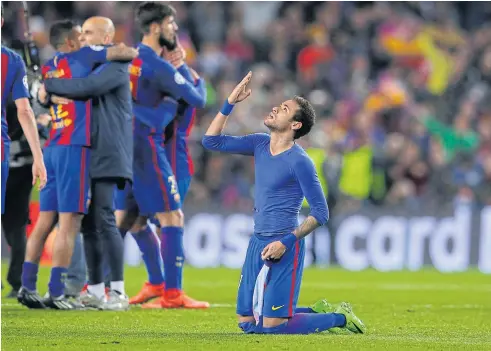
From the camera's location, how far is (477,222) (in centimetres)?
1747

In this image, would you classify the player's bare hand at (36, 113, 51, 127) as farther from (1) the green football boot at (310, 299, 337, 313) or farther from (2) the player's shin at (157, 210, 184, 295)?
(1) the green football boot at (310, 299, 337, 313)

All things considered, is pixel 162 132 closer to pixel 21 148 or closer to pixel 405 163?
pixel 21 148

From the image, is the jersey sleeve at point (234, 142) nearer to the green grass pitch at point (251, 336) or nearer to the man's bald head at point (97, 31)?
the green grass pitch at point (251, 336)

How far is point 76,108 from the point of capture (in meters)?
9.60

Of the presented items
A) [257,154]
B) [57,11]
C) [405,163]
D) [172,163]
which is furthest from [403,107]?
[257,154]

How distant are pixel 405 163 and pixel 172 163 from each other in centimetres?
902

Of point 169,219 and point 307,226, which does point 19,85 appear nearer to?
point 169,219

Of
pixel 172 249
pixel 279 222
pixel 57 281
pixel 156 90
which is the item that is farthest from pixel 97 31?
pixel 279 222

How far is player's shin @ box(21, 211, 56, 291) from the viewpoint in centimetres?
984

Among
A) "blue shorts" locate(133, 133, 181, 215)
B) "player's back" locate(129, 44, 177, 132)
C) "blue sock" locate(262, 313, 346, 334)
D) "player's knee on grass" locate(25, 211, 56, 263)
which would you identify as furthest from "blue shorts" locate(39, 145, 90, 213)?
"blue sock" locate(262, 313, 346, 334)

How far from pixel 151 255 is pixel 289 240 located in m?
3.18

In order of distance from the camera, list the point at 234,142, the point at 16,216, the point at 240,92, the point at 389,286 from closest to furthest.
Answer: the point at 240,92 → the point at 234,142 → the point at 16,216 → the point at 389,286

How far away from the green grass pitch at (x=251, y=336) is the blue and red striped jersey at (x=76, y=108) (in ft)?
4.41

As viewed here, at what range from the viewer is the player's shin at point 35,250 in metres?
9.84
